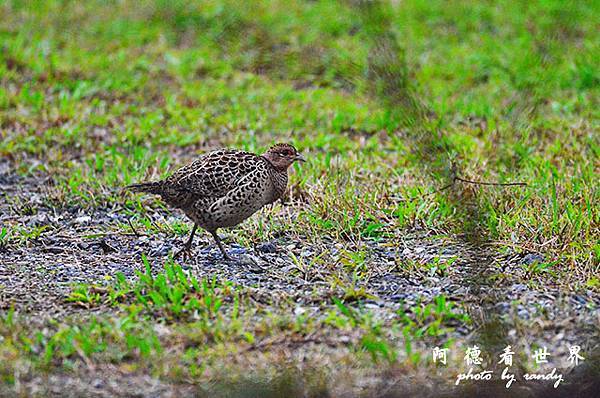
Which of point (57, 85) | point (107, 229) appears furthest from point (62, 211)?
point (57, 85)

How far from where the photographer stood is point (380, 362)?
395 centimetres

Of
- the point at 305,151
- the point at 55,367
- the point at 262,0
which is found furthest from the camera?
the point at 262,0

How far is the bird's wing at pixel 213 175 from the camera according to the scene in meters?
4.95

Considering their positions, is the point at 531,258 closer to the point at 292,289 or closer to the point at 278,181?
the point at 292,289

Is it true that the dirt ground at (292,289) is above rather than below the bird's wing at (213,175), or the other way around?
below

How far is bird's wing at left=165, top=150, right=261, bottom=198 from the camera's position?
495 centimetres

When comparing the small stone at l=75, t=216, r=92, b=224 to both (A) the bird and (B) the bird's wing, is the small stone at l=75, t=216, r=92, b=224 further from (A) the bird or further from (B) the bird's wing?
(B) the bird's wing

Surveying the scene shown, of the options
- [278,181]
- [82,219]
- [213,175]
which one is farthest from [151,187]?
[82,219]

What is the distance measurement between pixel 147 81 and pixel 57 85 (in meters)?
0.86

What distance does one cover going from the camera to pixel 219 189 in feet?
16.2

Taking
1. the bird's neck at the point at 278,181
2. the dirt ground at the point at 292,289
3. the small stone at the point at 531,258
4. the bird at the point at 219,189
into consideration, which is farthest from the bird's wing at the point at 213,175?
the small stone at the point at 531,258

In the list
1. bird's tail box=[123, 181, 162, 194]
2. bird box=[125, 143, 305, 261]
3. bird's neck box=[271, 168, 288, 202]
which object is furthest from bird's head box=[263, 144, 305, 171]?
bird's tail box=[123, 181, 162, 194]

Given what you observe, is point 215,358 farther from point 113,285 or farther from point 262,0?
point 262,0

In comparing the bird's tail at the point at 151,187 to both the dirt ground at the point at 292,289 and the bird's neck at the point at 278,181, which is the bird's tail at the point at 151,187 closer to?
the dirt ground at the point at 292,289
